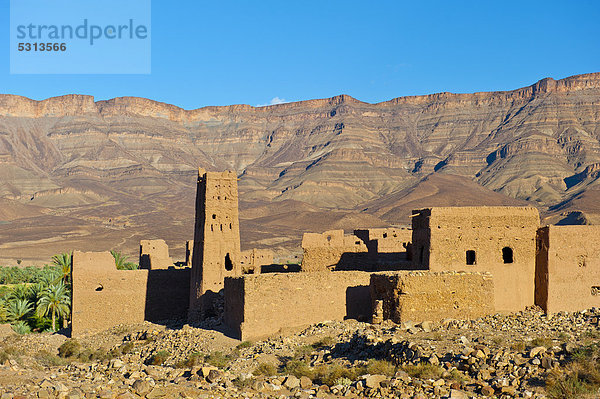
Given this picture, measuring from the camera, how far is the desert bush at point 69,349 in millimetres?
22973

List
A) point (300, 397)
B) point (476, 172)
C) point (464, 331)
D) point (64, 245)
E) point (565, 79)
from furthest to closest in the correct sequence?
point (565, 79)
point (476, 172)
point (64, 245)
point (464, 331)
point (300, 397)

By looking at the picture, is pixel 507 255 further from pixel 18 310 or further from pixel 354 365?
pixel 18 310

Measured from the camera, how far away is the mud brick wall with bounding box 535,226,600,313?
20438 mm

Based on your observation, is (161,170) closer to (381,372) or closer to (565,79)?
(565,79)

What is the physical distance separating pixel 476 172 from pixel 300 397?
158693 millimetres

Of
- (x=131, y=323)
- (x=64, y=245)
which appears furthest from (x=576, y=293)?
(x=64, y=245)

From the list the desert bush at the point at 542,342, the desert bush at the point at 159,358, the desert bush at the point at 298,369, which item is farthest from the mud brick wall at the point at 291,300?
the desert bush at the point at 542,342

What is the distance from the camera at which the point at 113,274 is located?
26.2m

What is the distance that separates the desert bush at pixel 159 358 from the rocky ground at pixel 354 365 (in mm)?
39

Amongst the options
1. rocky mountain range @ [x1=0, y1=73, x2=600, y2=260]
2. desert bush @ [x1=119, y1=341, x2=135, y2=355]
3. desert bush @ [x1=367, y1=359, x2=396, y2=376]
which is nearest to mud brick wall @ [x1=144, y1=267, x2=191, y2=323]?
desert bush @ [x1=119, y1=341, x2=135, y2=355]

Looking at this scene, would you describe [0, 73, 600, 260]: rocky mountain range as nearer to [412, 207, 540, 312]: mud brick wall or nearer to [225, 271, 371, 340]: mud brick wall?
[225, 271, 371, 340]: mud brick wall

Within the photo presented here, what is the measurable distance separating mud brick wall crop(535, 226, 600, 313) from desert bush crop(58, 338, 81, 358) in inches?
615

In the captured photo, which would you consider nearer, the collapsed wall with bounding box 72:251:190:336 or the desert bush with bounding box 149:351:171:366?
the desert bush with bounding box 149:351:171:366

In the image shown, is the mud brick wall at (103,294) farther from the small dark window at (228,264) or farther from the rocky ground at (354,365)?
the rocky ground at (354,365)
